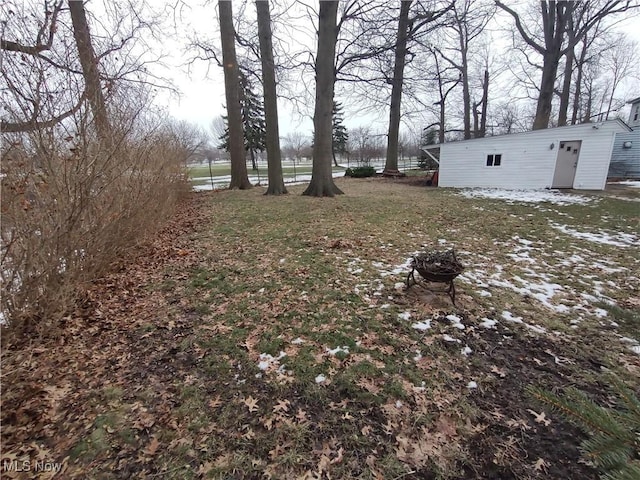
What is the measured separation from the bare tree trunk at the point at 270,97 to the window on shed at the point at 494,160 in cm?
914

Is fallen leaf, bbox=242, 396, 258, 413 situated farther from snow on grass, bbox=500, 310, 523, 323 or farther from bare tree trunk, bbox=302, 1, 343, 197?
bare tree trunk, bbox=302, 1, 343, 197

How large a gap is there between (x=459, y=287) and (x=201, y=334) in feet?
9.84

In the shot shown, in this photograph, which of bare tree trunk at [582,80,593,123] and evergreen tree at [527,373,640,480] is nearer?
evergreen tree at [527,373,640,480]

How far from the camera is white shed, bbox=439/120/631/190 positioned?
11219 mm

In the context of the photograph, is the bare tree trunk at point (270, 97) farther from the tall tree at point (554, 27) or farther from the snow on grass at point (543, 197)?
the tall tree at point (554, 27)

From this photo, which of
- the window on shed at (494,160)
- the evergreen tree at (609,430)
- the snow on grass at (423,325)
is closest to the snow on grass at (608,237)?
the snow on grass at (423,325)

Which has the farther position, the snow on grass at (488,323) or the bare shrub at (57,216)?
the snow on grass at (488,323)

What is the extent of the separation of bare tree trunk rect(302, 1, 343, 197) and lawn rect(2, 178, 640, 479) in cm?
580

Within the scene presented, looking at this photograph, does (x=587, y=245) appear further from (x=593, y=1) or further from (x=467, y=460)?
(x=593, y=1)

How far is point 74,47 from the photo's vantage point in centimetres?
357

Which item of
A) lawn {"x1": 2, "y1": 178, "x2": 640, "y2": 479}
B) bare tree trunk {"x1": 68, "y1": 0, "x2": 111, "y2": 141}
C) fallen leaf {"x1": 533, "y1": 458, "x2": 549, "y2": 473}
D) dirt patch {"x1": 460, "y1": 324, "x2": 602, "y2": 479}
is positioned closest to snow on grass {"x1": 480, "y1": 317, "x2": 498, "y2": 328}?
lawn {"x1": 2, "y1": 178, "x2": 640, "y2": 479}

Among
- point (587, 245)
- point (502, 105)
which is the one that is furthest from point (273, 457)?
point (502, 105)

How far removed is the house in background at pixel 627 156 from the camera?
53.1 feet

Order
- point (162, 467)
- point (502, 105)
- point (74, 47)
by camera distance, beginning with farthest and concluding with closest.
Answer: point (502, 105) < point (74, 47) < point (162, 467)
